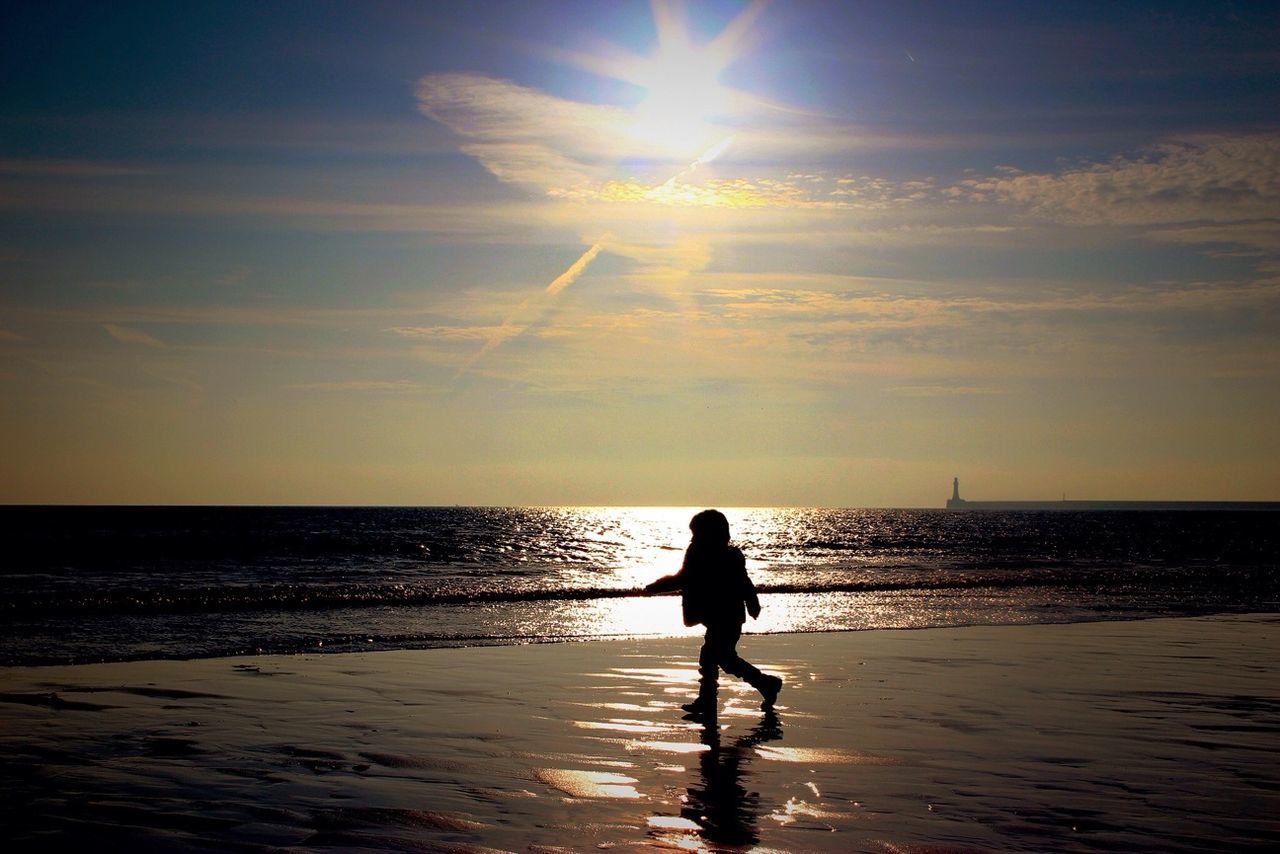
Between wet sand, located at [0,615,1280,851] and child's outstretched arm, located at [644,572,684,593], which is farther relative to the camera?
child's outstretched arm, located at [644,572,684,593]

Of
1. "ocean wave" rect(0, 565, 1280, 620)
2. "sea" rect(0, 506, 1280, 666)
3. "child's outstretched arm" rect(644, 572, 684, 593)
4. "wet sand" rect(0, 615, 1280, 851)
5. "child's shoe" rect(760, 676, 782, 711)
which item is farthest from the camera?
"ocean wave" rect(0, 565, 1280, 620)

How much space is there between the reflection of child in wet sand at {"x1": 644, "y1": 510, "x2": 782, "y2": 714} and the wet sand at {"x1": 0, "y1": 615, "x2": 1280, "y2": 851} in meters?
0.42

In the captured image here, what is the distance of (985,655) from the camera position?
14.6 m

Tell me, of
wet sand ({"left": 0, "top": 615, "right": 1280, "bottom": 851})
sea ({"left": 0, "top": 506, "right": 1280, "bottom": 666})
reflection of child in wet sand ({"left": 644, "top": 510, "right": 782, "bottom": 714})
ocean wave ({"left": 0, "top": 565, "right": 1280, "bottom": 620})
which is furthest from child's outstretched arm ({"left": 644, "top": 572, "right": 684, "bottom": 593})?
ocean wave ({"left": 0, "top": 565, "right": 1280, "bottom": 620})

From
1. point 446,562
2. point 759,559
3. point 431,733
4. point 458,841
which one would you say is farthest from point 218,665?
point 759,559

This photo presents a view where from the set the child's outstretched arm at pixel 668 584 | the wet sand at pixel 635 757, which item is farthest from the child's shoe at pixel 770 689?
the child's outstretched arm at pixel 668 584

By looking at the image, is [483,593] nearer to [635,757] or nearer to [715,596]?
[715,596]

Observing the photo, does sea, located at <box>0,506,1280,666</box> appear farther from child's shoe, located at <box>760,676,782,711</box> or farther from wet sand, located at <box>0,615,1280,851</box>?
child's shoe, located at <box>760,676,782,711</box>

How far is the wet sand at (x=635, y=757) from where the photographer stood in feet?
19.7

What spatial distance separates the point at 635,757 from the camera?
795cm

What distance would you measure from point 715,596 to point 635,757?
235 cm

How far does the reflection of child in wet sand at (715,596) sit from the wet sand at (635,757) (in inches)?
16.5

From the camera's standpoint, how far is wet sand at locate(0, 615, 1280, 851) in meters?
6.02

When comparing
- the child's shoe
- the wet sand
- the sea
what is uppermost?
the child's shoe
